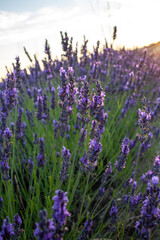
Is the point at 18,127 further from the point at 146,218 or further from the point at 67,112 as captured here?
the point at 146,218

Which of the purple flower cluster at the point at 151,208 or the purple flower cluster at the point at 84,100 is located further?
the purple flower cluster at the point at 84,100

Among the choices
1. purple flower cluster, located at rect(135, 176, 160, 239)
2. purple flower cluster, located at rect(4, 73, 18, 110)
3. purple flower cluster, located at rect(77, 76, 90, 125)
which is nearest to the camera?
purple flower cluster, located at rect(135, 176, 160, 239)

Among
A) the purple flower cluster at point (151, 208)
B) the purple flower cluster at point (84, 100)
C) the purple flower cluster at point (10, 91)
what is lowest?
the purple flower cluster at point (151, 208)

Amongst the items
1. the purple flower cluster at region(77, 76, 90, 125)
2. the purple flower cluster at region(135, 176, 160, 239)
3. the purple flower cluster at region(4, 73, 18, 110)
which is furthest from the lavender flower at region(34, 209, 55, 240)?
the purple flower cluster at region(4, 73, 18, 110)

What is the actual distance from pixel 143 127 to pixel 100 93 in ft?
1.46

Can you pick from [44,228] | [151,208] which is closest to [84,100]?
[151,208]

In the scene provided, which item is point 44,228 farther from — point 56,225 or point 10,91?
point 10,91

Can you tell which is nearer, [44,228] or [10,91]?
[44,228]

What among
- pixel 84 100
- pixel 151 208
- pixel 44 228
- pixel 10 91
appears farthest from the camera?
pixel 10 91

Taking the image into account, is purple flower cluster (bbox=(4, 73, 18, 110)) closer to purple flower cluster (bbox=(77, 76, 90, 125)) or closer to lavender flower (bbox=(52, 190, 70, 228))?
purple flower cluster (bbox=(77, 76, 90, 125))

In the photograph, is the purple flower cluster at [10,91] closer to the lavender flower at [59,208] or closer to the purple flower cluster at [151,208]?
the lavender flower at [59,208]

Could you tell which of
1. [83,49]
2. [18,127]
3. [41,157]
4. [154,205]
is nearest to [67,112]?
[41,157]

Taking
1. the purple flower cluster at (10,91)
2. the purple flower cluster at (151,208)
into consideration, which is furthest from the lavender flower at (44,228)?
the purple flower cluster at (10,91)

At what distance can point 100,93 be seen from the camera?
60.6 inches
